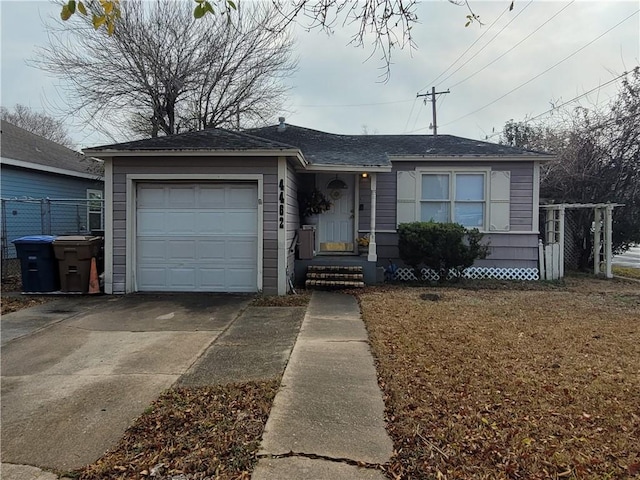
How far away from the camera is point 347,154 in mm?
10641

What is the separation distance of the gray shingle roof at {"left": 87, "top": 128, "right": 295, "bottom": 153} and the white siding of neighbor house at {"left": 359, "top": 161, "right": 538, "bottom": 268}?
11.4ft

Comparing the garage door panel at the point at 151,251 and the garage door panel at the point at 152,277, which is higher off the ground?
the garage door panel at the point at 151,251

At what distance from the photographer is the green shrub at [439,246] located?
30.8ft

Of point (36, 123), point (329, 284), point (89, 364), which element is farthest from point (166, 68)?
point (36, 123)

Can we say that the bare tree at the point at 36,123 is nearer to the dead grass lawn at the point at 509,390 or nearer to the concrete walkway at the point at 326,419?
the dead grass lawn at the point at 509,390

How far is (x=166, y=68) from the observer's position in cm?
1413

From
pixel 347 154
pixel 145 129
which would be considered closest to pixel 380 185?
pixel 347 154

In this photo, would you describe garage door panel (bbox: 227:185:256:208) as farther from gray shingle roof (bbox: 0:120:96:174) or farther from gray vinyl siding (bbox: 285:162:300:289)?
gray shingle roof (bbox: 0:120:96:174)

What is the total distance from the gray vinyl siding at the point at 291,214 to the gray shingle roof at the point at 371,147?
0.93 metres

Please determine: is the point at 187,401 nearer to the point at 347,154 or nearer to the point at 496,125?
the point at 347,154

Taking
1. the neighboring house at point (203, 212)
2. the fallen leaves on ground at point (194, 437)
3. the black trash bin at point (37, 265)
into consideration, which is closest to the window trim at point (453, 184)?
the neighboring house at point (203, 212)

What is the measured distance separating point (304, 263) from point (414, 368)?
5.45 meters

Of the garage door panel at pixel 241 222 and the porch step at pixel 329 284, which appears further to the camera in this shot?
the porch step at pixel 329 284

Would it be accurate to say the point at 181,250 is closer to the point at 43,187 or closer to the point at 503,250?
the point at 503,250
